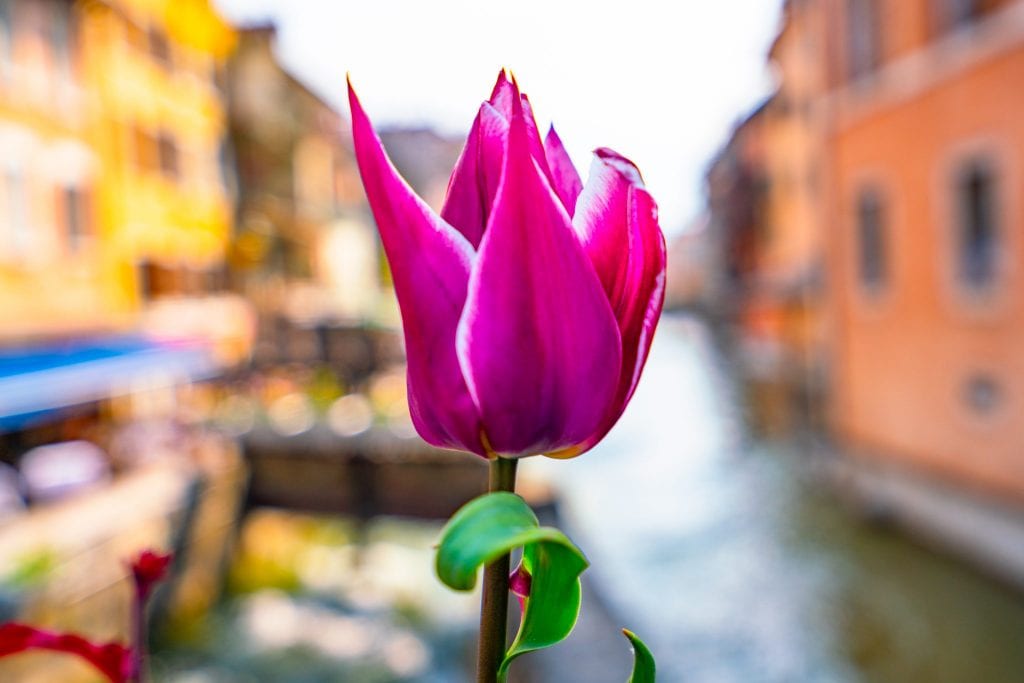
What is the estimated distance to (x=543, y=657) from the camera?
3793 millimetres

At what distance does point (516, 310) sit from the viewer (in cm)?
37

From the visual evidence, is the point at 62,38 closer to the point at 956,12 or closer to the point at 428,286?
the point at 956,12

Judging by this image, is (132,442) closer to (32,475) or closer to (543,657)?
(32,475)

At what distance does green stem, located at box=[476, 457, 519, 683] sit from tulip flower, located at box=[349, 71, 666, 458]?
0.07ft

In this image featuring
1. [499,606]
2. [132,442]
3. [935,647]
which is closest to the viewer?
[499,606]

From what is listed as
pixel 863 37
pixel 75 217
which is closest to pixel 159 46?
pixel 75 217

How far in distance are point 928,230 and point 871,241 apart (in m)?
1.52

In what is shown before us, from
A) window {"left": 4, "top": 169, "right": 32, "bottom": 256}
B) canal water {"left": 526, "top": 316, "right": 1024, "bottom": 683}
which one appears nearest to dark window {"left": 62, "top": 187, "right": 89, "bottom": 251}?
window {"left": 4, "top": 169, "right": 32, "bottom": 256}

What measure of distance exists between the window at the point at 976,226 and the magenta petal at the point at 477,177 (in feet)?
32.9

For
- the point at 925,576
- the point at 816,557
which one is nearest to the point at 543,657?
the point at 925,576

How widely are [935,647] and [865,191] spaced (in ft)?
20.4

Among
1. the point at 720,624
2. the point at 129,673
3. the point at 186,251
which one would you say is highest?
the point at 186,251

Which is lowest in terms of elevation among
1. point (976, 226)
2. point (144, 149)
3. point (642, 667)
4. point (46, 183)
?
point (642, 667)

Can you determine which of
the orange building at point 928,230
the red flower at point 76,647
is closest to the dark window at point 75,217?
the orange building at point 928,230
